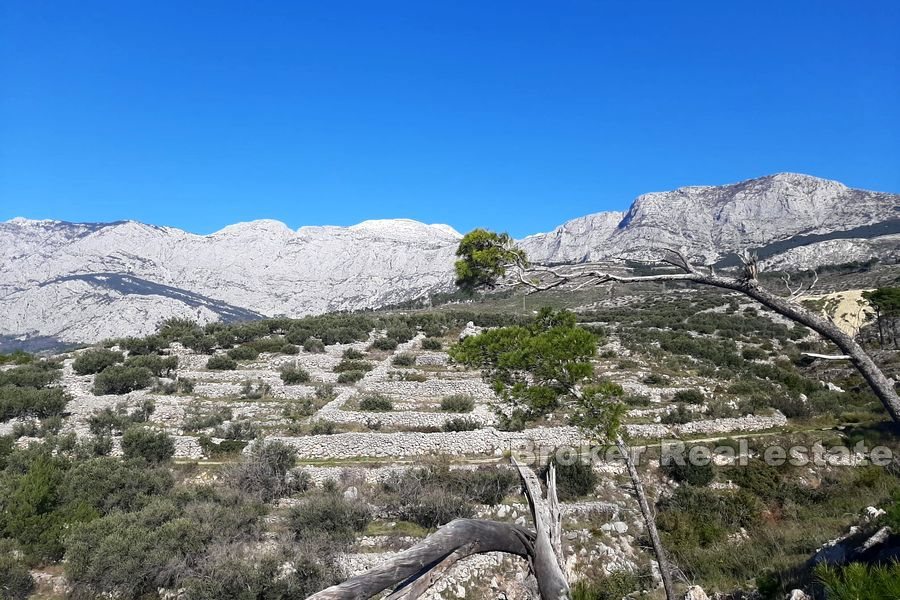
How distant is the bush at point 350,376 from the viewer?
88.0ft

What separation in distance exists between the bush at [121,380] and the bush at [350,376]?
10.5 metres

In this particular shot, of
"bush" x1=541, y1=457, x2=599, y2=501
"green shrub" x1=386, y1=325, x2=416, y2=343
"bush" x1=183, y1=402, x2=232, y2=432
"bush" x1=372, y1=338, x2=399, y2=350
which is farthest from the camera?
"green shrub" x1=386, y1=325, x2=416, y2=343

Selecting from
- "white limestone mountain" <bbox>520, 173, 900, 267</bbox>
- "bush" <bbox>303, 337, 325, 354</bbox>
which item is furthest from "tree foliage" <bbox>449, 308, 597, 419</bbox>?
"white limestone mountain" <bbox>520, 173, 900, 267</bbox>

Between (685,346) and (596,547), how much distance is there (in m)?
25.1

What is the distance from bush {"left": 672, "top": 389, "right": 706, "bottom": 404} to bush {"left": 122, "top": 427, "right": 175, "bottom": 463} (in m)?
22.3

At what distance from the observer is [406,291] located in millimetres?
153000

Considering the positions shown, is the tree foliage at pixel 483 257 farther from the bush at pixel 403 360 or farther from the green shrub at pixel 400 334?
the green shrub at pixel 400 334

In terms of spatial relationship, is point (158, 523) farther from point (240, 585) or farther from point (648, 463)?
point (648, 463)

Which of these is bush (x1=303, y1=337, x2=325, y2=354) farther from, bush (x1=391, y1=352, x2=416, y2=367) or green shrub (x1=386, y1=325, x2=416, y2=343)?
bush (x1=391, y1=352, x2=416, y2=367)

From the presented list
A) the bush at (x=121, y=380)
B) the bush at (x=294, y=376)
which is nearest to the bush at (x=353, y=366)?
the bush at (x=294, y=376)

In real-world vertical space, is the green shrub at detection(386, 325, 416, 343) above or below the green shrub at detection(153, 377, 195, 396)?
above

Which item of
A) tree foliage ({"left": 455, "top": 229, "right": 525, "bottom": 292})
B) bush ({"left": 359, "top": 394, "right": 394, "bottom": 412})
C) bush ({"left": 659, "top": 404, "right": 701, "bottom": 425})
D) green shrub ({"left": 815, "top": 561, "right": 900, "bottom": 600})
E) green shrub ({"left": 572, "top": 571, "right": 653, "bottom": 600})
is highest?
tree foliage ({"left": 455, "top": 229, "right": 525, "bottom": 292})

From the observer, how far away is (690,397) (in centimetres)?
2236

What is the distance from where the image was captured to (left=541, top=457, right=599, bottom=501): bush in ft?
49.3
